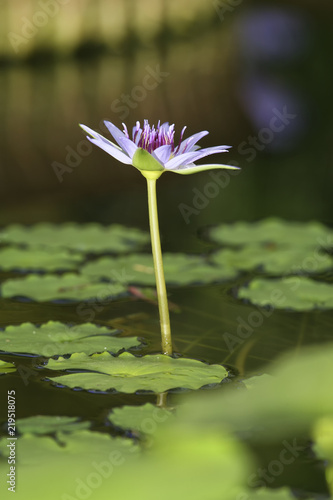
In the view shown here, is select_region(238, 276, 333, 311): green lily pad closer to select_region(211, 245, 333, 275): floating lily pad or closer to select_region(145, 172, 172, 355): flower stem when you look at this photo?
select_region(211, 245, 333, 275): floating lily pad

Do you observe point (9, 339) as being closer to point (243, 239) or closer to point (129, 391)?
point (129, 391)

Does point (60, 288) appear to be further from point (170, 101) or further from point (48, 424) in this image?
point (170, 101)

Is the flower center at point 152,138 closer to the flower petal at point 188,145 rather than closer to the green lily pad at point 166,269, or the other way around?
the flower petal at point 188,145

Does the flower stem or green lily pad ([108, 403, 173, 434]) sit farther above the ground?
the flower stem

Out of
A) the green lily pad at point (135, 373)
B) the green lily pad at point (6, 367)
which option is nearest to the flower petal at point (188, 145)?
the green lily pad at point (135, 373)

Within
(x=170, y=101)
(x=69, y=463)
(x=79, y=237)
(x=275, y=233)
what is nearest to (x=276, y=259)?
(x=275, y=233)

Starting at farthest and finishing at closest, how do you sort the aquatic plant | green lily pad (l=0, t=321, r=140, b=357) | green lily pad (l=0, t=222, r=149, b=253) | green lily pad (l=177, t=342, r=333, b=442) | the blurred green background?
the blurred green background < green lily pad (l=0, t=222, r=149, b=253) < green lily pad (l=0, t=321, r=140, b=357) < the aquatic plant < green lily pad (l=177, t=342, r=333, b=442)

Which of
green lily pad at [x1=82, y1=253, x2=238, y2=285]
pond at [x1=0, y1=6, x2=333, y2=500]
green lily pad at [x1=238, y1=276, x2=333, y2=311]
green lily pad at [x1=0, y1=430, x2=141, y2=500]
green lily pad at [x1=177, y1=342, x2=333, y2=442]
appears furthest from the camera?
green lily pad at [x1=82, y1=253, x2=238, y2=285]

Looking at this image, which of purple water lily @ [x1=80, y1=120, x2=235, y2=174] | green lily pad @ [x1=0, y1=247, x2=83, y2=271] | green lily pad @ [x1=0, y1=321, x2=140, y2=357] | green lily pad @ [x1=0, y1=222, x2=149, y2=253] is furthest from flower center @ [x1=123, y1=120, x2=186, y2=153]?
green lily pad @ [x1=0, y1=222, x2=149, y2=253]
